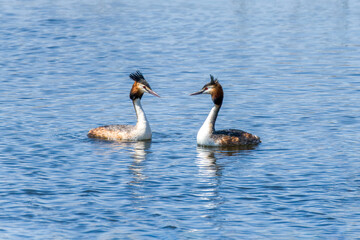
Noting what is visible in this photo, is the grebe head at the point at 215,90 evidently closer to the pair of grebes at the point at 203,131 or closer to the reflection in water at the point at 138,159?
the pair of grebes at the point at 203,131

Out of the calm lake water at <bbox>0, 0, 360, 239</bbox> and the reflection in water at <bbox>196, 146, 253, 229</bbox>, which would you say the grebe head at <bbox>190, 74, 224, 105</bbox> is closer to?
the calm lake water at <bbox>0, 0, 360, 239</bbox>

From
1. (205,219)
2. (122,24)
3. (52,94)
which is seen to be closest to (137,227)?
(205,219)

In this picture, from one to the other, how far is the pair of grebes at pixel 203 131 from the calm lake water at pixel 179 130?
0.33 meters

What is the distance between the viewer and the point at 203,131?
20891mm

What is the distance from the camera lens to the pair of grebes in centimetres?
2084

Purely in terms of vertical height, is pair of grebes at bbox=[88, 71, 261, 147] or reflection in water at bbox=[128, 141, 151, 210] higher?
pair of grebes at bbox=[88, 71, 261, 147]

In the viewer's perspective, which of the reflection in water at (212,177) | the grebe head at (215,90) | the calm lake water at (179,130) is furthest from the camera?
the grebe head at (215,90)

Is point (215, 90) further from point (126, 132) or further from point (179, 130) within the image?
point (126, 132)

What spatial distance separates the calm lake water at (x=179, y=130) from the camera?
48.8ft

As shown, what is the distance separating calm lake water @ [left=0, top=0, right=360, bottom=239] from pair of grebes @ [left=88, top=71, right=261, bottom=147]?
33 cm

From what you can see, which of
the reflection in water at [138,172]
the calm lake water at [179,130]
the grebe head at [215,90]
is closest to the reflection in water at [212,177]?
the calm lake water at [179,130]

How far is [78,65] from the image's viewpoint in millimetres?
34656

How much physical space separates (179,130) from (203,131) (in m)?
1.95

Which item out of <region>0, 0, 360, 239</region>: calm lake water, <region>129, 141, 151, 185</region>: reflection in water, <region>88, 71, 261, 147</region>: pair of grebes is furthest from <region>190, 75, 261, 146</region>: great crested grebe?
<region>129, 141, 151, 185</region>: reflection in water
